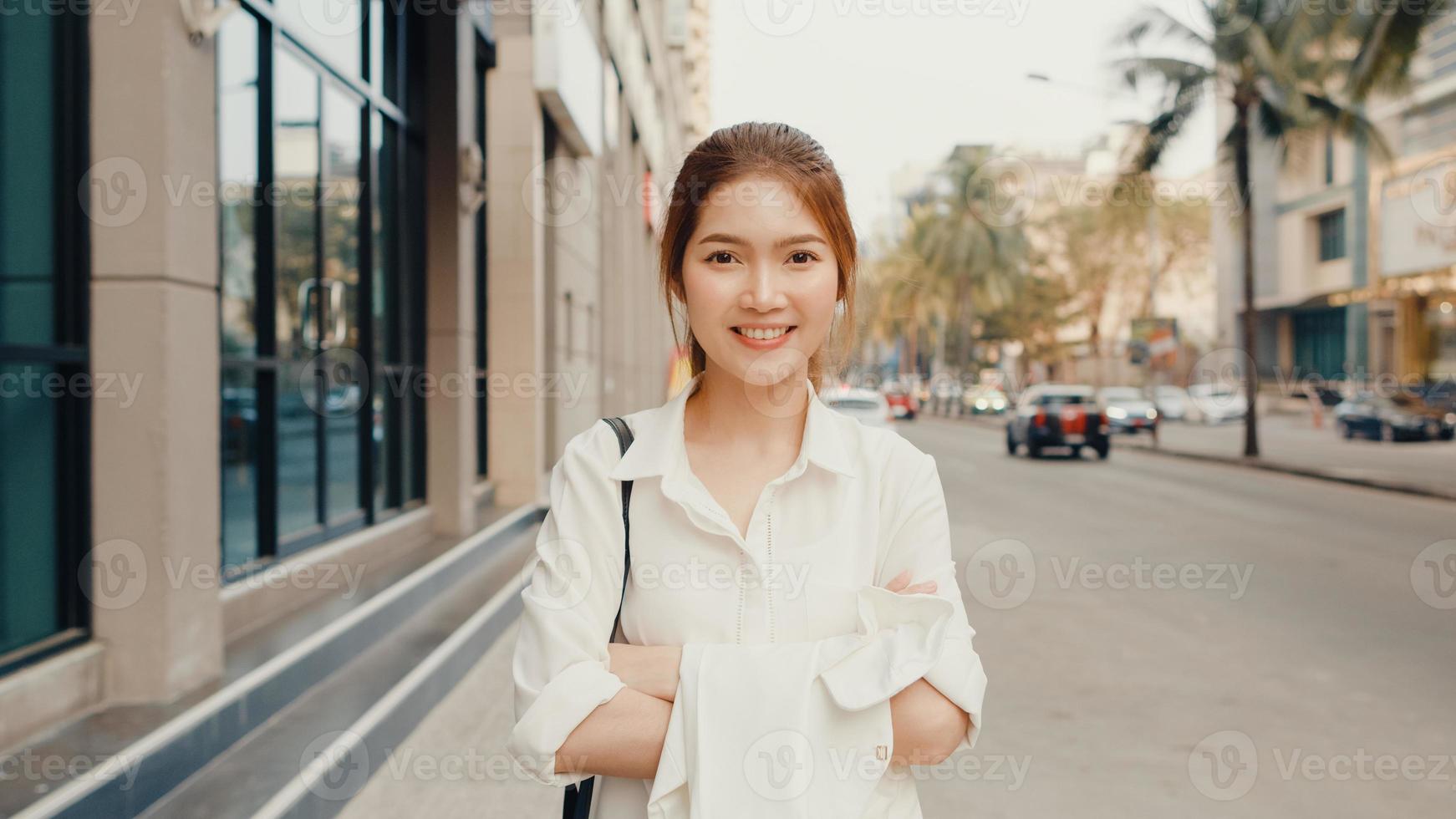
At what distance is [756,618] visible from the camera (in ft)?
5.33

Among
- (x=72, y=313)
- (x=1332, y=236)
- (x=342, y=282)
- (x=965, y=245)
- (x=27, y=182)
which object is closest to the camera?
(x=27, y=182)

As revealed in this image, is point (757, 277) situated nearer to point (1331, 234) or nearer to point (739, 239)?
point (739, 239)

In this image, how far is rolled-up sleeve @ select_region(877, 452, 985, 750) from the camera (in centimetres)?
159

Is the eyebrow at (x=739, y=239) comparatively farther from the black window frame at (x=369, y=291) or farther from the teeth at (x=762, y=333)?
the black window frame at (x=369, y=291)

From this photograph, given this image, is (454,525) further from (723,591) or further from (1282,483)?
(1282,483)

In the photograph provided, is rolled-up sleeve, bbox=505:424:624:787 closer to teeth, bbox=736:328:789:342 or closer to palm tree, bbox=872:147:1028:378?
teeth, bbox=736:328:789:342

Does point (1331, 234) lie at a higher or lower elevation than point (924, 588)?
higher

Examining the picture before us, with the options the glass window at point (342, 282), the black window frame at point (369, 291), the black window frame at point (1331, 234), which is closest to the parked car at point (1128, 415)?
the black window frame at point (1331, 234)

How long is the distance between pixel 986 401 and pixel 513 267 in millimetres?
35496

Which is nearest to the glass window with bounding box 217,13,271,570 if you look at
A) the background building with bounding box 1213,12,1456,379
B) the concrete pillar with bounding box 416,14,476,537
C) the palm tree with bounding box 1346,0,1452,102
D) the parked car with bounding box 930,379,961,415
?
the concrete pillar with bounding box 416,14,476,537

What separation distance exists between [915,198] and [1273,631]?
231 feet

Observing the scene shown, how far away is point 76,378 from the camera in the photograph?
13.8 feet

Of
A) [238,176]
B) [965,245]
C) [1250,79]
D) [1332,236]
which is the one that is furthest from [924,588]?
[965,245]

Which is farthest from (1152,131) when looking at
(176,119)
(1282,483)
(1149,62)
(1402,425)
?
(176,119)
